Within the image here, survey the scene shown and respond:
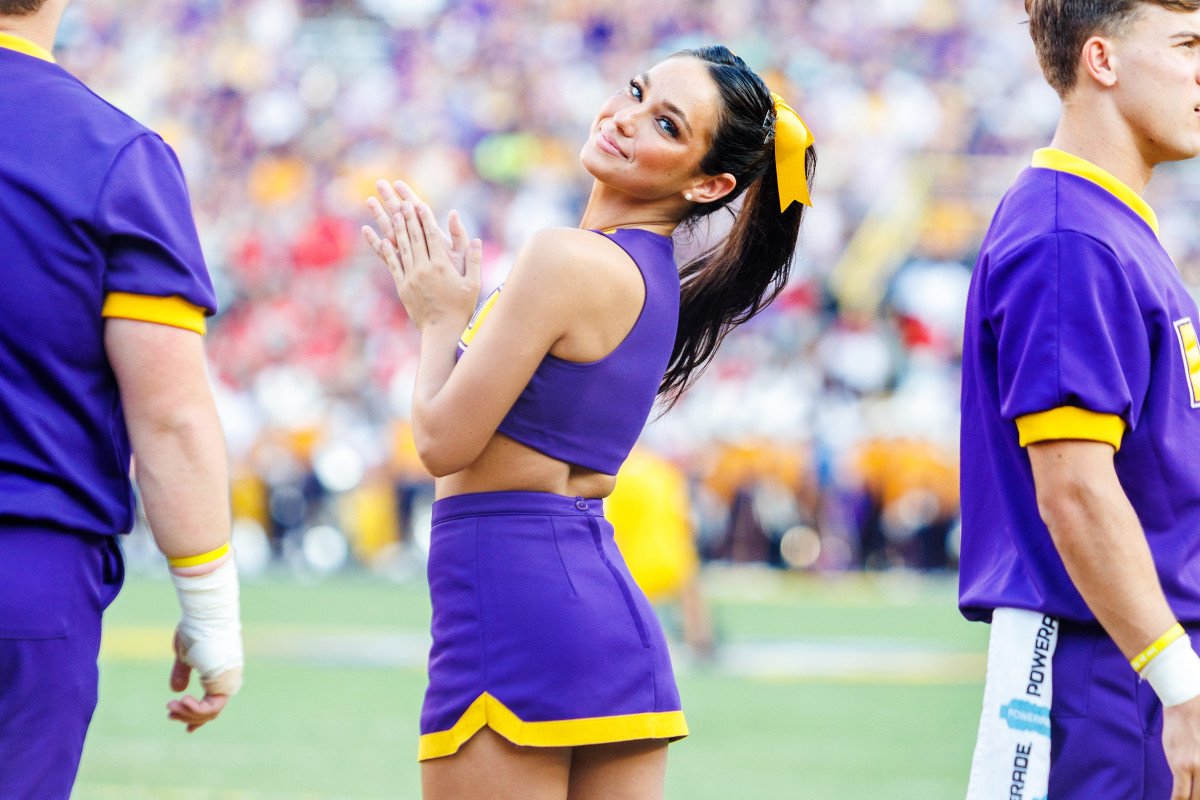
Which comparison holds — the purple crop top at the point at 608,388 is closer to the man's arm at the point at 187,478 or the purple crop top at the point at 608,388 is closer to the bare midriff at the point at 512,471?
the bare midriff at the point at 512,471

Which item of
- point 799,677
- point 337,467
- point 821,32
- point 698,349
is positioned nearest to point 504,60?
point 821,32

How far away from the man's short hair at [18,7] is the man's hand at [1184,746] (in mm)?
2078

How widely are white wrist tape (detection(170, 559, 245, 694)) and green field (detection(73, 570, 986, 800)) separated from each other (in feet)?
14.3

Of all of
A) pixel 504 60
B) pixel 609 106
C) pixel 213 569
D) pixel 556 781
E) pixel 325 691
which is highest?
pixel 504 60

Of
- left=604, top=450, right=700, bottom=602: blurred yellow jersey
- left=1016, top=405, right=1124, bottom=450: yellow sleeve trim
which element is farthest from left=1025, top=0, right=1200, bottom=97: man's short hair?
left=604, top=450, right=700, bottom=602: blurred yellow jersey

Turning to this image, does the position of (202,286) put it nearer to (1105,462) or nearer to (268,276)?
(1105,462)

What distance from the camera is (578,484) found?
9.48 feet

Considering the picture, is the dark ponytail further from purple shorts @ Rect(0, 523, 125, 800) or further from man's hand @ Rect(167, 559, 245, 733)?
purple shorts @ Rect(0, 523, 125, 800)

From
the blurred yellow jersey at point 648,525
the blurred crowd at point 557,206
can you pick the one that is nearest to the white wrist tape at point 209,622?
the blurred yellow jersey at point 648,525

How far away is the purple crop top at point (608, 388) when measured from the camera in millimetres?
2812

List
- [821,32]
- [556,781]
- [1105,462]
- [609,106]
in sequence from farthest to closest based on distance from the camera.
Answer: [821,32] → [609,106] → [556,781] → [1105,462]

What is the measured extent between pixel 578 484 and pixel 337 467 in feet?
52.3

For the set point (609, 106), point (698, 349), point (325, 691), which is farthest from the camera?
point (325, 691)

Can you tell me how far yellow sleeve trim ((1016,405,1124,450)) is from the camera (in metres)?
2.54
